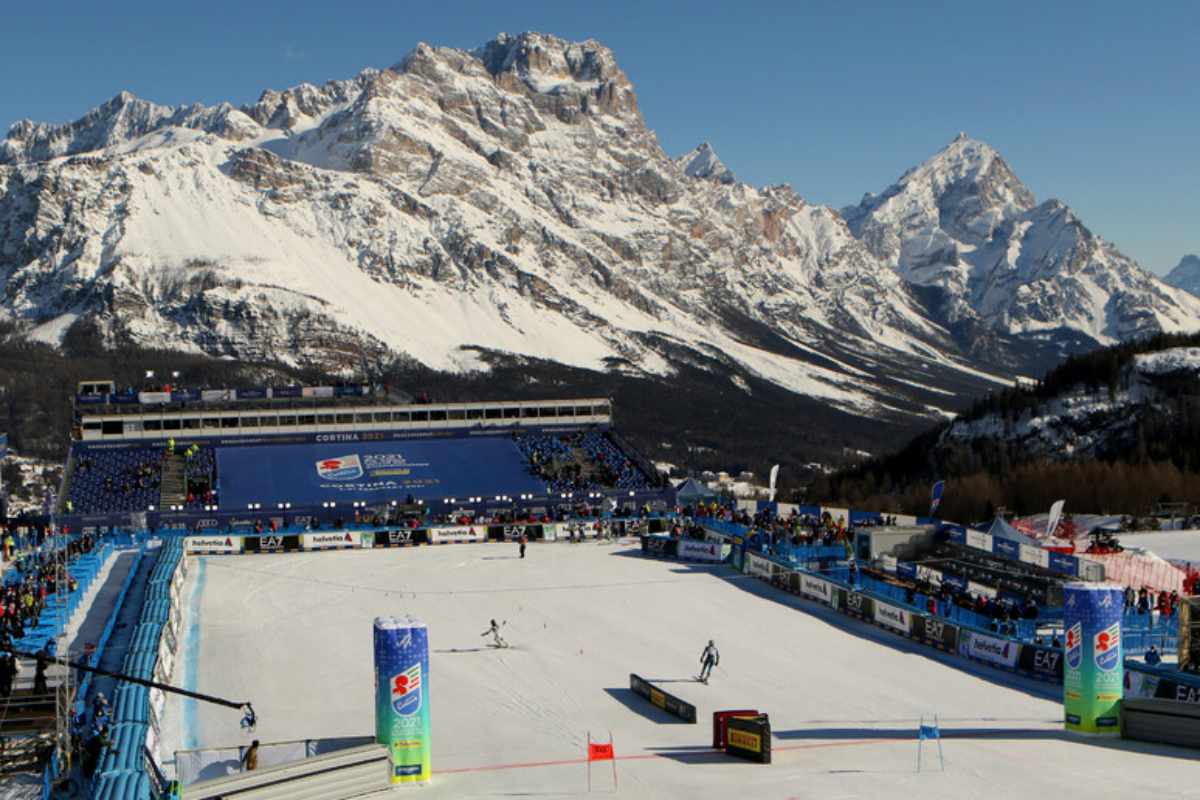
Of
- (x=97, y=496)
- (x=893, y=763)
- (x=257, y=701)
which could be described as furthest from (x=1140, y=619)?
(x=97, y=496)

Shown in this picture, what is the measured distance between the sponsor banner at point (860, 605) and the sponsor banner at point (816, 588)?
60.1 inches

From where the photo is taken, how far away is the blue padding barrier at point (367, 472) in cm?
8031

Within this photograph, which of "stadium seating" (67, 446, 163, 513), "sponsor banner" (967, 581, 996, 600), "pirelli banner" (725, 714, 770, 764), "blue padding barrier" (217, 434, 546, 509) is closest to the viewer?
"pirelli banner" (725, 714, 770, 764)

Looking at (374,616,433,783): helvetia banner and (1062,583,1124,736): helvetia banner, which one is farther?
(1062,583,1124,736): helvetia banner

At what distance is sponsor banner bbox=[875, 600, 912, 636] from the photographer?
4403cm

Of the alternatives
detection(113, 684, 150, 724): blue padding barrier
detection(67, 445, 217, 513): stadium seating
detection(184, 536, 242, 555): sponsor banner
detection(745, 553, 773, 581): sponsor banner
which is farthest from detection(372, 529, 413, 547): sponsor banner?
detection(113, 684, 150, 724): blue padding barrier

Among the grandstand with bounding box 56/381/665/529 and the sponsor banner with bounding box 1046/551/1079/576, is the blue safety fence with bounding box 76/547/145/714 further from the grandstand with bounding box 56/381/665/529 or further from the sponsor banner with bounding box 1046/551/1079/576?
the sponsor banner with bounding box 1046/551/1079/576

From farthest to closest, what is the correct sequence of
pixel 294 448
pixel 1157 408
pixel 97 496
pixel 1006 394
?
pixel 1006 394, pixel 1157 408, pixel 294 448, pixel 97 496

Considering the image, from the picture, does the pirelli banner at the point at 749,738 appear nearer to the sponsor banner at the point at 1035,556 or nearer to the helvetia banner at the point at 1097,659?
the helvetia banner at the point at 1097,659

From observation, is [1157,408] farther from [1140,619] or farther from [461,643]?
[461,643]

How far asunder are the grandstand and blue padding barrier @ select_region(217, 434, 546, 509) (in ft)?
0.41

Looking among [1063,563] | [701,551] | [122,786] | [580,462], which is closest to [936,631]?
[1063,563]

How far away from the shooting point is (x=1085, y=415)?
350ft

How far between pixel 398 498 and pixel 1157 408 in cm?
5663
